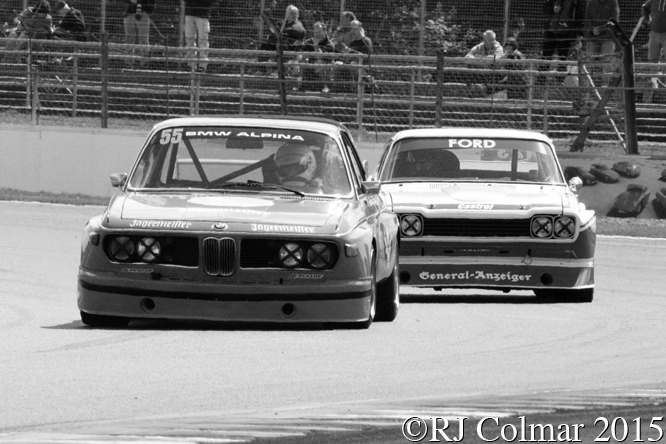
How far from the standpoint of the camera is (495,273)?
11.5 metres

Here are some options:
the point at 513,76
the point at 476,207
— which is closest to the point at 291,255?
the point at 476,207

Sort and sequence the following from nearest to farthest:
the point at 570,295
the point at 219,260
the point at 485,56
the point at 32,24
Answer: the point at 219,260 → the point at 570,295 → the point at 485,56 → the point at 32,24

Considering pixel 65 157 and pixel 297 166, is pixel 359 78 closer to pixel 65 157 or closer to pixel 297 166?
pixel 65 157

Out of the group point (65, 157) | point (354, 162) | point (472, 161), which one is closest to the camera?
point (354, 162)

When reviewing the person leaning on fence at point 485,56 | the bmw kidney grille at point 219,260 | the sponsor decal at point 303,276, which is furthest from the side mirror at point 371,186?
the person leaning on fence at point 485,56

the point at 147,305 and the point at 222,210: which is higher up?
the point at 222,210

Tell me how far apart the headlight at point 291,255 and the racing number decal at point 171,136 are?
1.66 m

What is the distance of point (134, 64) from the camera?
990 inches

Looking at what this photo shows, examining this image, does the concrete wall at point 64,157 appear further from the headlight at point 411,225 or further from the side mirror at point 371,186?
the side mirror at point 371,186

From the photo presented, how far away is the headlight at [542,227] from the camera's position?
11.5m

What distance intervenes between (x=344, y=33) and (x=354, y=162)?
48.6 ft

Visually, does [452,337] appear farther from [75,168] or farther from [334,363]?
[75,168]

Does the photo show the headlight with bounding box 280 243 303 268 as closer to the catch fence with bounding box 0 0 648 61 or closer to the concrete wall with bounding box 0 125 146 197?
the concrete wall with bounding box 0 125 146 197

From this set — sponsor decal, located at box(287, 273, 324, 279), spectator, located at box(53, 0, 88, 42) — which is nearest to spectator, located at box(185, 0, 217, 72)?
spectator, located at box(53, 0, 88, 42)
